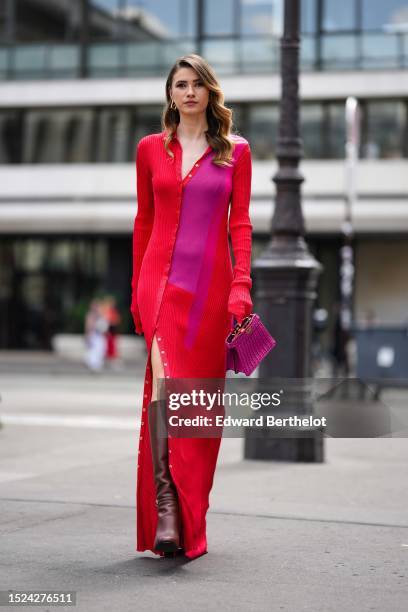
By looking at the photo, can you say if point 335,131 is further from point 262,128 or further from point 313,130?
point 262,128

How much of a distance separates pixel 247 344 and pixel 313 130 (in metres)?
31.5

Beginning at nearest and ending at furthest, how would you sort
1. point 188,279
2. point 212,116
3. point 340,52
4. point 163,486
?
1. point 163,486
2. point 188,279
3. point 212,116
4. point 340,52

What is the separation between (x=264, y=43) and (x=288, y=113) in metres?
28.0

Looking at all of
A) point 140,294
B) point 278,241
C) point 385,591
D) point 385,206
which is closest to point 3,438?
point 278,241

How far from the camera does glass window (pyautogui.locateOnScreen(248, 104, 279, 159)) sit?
3638 centimetres

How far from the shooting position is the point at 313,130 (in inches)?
1417

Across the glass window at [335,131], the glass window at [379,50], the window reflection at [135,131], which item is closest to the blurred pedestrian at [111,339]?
the window reflection at [135,131]

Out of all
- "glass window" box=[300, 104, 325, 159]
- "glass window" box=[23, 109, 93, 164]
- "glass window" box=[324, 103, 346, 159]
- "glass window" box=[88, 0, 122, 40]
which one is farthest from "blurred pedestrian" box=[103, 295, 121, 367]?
"glass window" box=[88, 0, 122, 40]

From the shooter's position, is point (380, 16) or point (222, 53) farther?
point (222, 53)

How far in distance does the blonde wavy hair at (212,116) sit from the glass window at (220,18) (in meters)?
32.8

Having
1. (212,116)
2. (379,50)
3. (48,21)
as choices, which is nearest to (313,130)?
(379,50)

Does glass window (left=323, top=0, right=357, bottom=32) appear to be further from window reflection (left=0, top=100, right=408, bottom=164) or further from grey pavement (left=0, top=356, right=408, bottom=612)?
grey pavement (left=0, top=356, right=408, bottom=612)

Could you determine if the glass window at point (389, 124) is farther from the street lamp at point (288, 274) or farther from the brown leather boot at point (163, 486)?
the brown leather boot at point (163, 486)

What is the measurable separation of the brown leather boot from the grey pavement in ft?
0.44
